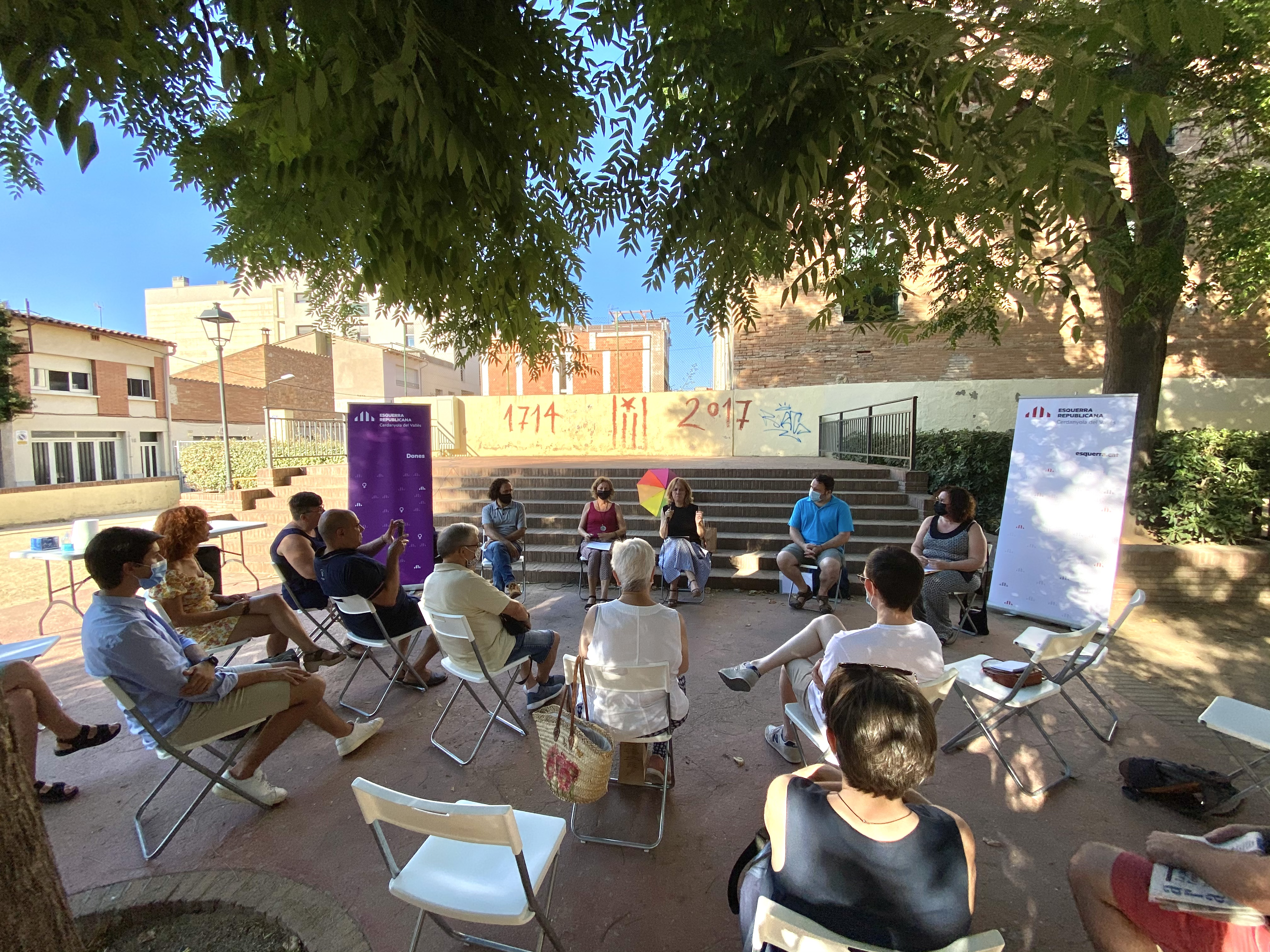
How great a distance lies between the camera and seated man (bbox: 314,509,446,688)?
3.52m

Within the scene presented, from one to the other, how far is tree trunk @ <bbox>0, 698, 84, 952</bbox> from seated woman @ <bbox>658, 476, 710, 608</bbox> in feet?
14.4

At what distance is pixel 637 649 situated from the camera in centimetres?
259

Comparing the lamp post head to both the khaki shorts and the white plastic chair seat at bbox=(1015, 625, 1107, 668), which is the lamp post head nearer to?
the khaki shorts

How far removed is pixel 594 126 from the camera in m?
2.78

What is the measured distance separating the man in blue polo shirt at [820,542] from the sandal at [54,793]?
195 inches

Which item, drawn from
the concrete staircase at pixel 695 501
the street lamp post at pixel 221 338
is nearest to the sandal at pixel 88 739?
the concrete staircase at pixel 695 501

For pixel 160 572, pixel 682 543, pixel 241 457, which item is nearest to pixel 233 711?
pixel 160 572

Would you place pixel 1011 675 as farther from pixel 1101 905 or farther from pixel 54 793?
pixel 54 793

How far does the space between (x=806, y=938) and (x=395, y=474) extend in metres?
5.60

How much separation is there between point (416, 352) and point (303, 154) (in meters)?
28.8

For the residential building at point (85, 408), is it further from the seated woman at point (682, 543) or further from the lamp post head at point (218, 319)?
the seated woman at point (682, 543)

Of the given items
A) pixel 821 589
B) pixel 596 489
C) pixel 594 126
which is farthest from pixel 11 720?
pixel 821 589

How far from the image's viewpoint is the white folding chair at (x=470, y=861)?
1.47m

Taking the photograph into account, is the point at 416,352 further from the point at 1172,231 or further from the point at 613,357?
the point at 1172,231
